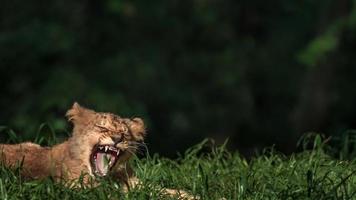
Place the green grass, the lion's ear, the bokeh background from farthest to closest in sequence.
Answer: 1. the bokeh background
2. the lion's ear
3. the green grass

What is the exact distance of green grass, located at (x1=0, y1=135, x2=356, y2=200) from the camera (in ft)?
22.5

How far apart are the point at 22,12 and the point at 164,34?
4.14 meters

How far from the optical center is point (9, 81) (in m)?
16.8

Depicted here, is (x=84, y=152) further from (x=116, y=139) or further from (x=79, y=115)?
(x=79, y=115)

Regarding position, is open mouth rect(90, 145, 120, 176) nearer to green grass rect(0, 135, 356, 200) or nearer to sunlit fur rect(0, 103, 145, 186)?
sunlit fur rect(0, 103, 145, 186)

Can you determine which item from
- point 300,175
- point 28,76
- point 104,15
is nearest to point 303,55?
point 28,76

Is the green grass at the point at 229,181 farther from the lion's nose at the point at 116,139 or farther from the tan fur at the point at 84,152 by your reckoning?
the lion's nose at the point at 116,139

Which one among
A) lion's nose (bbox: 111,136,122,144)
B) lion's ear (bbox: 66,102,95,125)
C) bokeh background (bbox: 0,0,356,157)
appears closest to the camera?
lion's nose (bbox: 111,136,122,144)

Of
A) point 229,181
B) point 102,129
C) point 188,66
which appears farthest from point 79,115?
point 188,66

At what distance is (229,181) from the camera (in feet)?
24.9

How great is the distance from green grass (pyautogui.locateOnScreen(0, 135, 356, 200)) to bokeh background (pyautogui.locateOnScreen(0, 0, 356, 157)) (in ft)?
21.2

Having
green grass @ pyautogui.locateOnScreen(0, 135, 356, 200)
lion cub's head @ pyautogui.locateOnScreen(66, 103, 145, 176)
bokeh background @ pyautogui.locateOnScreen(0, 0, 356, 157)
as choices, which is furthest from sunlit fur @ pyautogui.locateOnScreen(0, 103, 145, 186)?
bokeh background @ pyautogui.locateOnScreen(0, 0, 356, 157)

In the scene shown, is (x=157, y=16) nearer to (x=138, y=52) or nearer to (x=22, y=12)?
(x=138, y=52)

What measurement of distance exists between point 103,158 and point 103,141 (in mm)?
104
